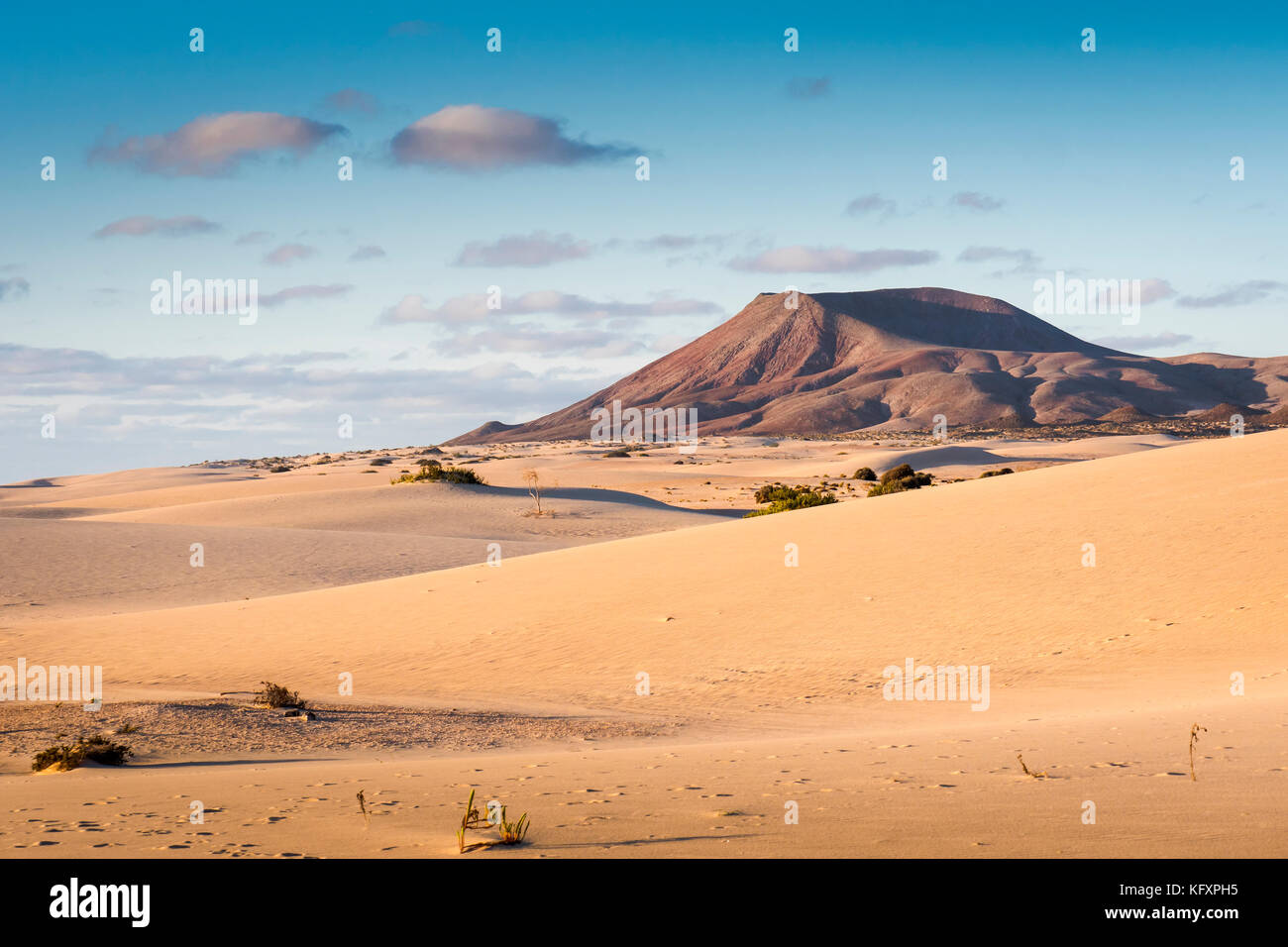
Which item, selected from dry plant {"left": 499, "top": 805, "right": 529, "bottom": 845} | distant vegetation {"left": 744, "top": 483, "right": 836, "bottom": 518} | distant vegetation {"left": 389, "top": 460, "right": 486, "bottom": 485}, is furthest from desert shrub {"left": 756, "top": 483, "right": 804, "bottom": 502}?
dry plant {"left": 499, "top": 805, "right": 529, "bottom": 845}

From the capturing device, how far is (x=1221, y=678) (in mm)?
11156

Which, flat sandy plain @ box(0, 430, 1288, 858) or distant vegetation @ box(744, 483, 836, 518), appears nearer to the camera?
flat sandy plain @ box(0, 430, 1288, 858)

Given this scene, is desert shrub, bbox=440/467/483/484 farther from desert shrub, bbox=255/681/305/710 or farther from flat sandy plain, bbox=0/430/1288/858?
desert shrub, bbox=255/681/305/710

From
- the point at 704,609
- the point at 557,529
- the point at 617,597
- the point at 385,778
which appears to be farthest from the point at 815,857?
the point at 557,529

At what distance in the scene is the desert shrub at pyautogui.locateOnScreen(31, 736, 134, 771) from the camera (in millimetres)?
8117

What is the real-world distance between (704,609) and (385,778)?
910cm

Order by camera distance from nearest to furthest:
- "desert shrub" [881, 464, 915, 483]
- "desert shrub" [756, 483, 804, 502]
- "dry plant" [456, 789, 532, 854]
A: "dry plant" [456, 789, 532, 854]
"desert shrub" [756, 483, 804, 502]
"desert shrub" [881, 464, 915, 483]

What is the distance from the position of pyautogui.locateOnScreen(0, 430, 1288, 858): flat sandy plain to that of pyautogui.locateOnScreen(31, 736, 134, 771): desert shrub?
6.1 inches

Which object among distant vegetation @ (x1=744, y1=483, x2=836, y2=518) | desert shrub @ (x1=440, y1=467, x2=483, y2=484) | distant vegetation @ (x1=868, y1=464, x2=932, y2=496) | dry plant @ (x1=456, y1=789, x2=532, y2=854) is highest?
desert shrub @ (x1=440, y1=467, x2=483, y2=484)

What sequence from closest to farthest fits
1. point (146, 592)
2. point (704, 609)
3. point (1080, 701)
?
point (1080, 701), point (704, 609), point (146, 592)

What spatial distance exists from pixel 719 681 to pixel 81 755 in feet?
23.1

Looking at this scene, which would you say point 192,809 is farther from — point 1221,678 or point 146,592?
point 146,592

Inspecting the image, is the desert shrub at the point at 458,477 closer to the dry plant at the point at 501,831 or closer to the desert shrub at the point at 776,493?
the desert shrub at the point at 776,493
